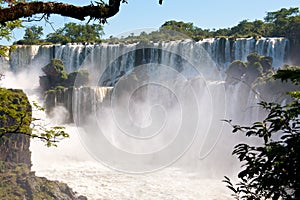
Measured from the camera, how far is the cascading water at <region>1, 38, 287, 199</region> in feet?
51.1

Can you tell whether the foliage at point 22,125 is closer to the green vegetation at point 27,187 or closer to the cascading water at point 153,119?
the green vegetation at point 27,187

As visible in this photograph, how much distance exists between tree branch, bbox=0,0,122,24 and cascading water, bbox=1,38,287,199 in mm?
11611

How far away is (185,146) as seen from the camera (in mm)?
20812

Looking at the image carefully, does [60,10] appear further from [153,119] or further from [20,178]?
[153,119]

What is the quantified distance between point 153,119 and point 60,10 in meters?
21.0

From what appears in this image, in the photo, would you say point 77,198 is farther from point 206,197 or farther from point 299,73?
point 299,73

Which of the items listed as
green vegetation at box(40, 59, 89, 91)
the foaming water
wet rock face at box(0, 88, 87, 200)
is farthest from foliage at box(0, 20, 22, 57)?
green vegetation at box(40, 59, 89, 91)

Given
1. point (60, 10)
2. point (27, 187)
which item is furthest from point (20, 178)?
point (60, 10)

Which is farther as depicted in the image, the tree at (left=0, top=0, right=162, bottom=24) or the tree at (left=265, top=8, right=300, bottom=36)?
the tree at (left=265, top=8, right=300, bottom=36)

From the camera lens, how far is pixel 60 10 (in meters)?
2.46

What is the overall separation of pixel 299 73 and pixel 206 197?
1154 centimetres

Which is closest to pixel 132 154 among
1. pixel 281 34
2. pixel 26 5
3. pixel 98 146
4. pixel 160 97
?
pixel 98 146

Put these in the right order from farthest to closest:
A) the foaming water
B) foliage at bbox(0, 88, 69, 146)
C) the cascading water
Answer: the cascading water → the foaming water → foliage at bbox(0, 88, 69, 146)

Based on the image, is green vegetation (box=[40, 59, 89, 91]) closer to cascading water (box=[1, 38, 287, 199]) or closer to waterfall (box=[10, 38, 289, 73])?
cascading water (box=[1, 38, 287, 199])
